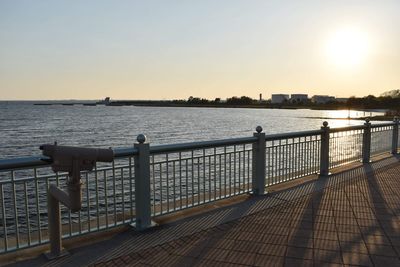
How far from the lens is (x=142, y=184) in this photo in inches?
214

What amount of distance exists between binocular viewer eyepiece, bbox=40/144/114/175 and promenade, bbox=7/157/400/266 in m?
1.27

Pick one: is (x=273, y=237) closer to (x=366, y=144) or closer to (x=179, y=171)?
(x=179, y=171)

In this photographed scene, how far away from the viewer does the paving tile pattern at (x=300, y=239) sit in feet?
14.3

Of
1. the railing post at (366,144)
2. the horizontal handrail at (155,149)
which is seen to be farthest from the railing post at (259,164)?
the railing post at (366,144)

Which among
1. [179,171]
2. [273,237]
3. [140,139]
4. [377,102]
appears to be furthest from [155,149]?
[377,102]

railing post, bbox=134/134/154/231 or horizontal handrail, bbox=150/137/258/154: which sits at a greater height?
horizontal handrail, bbox=150/137/258/154

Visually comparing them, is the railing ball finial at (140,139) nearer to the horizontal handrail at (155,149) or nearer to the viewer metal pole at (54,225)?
the horizontal handrail at (155,149)

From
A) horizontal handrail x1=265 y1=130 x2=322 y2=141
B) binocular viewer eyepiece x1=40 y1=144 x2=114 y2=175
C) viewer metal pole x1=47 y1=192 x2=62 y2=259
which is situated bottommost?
viewer metal pole x1=47 y1=192 x2=62 y2=259

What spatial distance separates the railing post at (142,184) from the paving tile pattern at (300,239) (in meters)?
0.75

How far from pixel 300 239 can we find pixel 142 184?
2260 mm

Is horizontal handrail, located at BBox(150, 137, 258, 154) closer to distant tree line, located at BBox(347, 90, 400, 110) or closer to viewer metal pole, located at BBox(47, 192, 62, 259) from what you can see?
viewer metal pole, located at BBox(47, 192, 62, 259)

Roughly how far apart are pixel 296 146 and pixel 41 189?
10652 mm

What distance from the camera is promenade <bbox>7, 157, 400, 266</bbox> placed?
4.39m

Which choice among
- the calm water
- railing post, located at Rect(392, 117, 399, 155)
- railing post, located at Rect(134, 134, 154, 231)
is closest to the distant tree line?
the calm water
